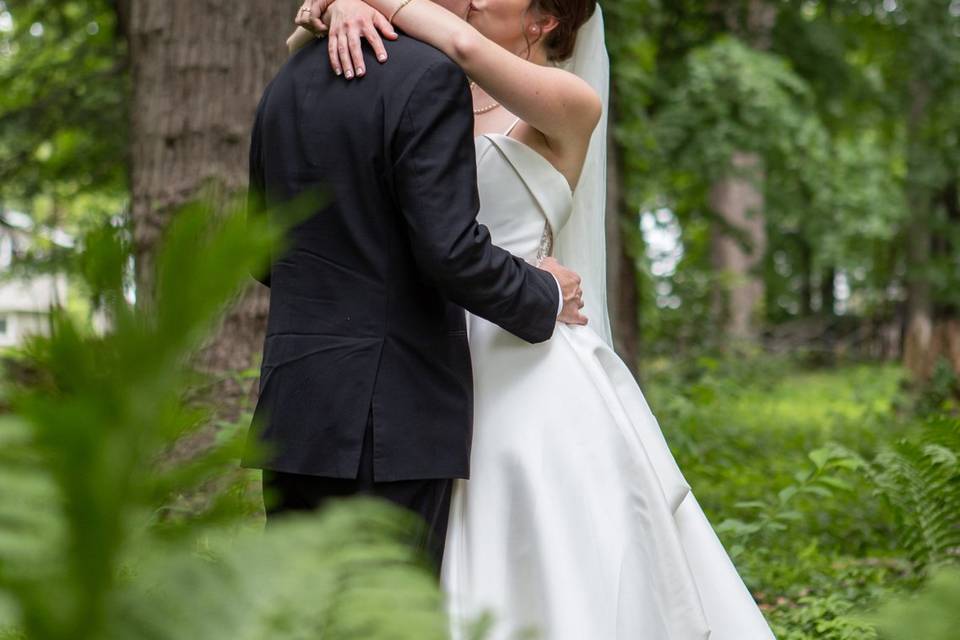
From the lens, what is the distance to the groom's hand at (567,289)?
Result: 8.44 ft

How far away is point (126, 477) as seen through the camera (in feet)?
2.21

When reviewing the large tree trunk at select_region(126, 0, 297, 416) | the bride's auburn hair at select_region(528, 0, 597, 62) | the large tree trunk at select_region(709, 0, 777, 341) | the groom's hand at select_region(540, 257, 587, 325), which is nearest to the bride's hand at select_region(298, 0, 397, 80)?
the bride's auburn hair at select_region(528, 0, 597, 62)

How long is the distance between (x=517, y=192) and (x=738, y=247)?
10.5 m

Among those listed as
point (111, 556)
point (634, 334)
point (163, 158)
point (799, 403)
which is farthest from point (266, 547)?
point (799, 403)

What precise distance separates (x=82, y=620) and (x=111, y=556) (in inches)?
1.6

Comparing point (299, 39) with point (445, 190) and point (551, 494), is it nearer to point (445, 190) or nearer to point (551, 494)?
point (445, 190)

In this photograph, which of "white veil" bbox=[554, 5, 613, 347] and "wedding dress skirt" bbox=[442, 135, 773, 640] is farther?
"white veil" bbox=[554, 5, 613, 347]

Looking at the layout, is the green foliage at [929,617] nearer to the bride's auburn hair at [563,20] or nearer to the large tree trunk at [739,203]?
the bride's auburn hair at [563,20]

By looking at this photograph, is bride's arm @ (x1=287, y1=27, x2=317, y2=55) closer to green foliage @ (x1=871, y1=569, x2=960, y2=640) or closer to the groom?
the groom

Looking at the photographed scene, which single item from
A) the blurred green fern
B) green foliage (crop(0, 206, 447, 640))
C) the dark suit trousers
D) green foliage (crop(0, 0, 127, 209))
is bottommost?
the blurred green fern

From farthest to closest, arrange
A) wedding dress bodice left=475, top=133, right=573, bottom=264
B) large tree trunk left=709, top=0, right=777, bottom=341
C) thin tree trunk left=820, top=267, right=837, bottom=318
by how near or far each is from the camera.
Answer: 1. thin tree trunk left=820, top=267, right=837, bottom=318
2. large tree trunk left=709, top=0, right=777, bottom=341
3. wedding dress bodice left=475, top=133, right=573, bottom=264

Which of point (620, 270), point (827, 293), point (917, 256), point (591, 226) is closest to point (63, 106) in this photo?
point (620, 270)

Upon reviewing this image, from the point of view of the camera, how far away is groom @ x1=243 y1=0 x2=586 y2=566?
2178 millimetres

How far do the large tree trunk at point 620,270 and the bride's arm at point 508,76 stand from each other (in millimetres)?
4393
